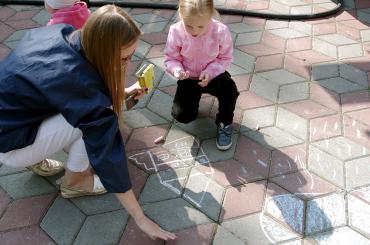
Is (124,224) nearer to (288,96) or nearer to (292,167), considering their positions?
(292,167)

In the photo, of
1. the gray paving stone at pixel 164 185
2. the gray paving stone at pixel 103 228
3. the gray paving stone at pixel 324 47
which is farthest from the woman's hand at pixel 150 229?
the gray paving stone at pixel 324 47

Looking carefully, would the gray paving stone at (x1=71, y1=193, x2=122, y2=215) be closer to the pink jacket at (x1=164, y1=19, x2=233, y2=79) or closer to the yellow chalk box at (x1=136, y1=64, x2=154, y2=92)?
the yellow chalk box at (x1=136, y1=64, x2=154, y2=92)

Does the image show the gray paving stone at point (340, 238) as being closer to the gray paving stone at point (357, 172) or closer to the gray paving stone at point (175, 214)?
the gray paving stone at point (357, 172)

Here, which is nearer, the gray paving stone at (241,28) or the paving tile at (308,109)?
the paving tile at (308,109)

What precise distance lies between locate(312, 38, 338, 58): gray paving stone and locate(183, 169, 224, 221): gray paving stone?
1.67 m

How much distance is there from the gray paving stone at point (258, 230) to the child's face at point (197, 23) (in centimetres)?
95

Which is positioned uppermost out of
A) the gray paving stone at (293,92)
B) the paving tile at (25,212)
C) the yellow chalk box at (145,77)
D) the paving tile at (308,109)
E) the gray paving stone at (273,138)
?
the yellow chalk box at (145,77)

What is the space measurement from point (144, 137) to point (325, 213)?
1.08 m

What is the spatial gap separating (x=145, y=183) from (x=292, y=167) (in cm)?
79

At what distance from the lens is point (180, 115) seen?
7.84 ft

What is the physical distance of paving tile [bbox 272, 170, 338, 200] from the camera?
210cm

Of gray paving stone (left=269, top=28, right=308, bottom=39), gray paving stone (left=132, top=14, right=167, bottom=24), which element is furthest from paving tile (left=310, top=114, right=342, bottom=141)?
gray paving stone (left=132, top=14, right=167, bottom=24)

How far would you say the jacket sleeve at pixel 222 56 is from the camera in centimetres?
222

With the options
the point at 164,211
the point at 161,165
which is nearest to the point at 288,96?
the point at 161,165
